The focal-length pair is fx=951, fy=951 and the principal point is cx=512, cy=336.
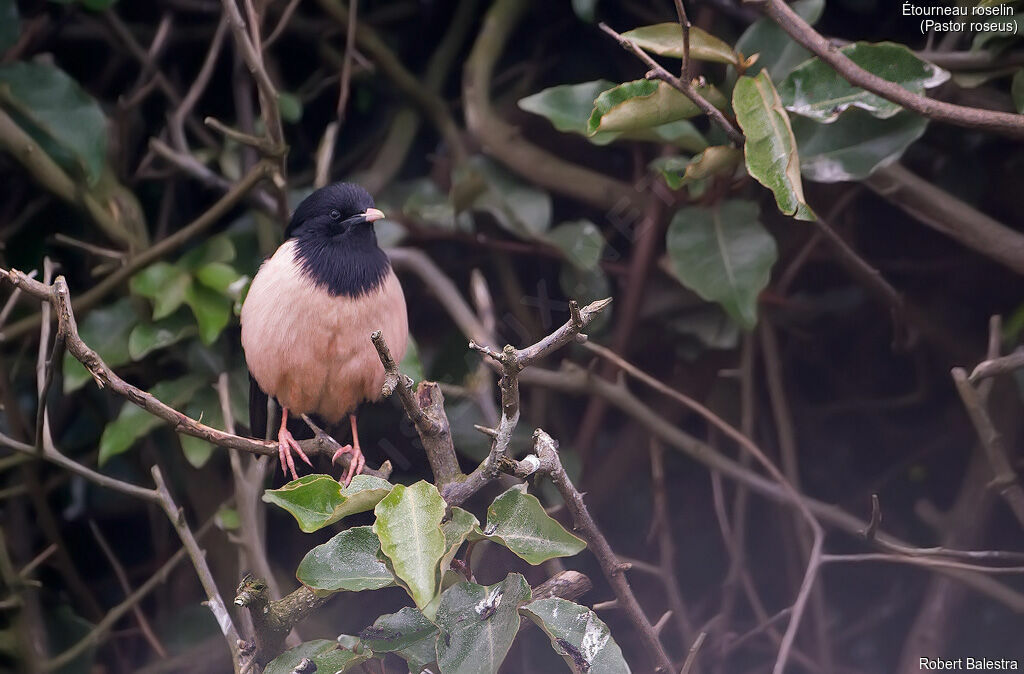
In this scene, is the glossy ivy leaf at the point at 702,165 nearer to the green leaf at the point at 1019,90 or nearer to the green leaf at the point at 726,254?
the green leaf at the point at 726,254

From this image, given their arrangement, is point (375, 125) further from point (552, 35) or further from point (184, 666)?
point (184, 666)

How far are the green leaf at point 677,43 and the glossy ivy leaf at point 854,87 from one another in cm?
13

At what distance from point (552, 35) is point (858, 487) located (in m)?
1.37

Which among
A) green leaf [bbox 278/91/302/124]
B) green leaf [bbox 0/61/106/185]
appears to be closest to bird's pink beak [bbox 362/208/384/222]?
green leaf [bbox 278/91/302/124]

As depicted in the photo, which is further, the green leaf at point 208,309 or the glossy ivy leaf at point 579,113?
the green leaf at point 208,309

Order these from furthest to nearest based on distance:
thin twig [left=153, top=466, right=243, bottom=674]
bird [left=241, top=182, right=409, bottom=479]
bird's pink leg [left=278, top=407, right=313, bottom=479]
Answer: bird's pink leg [left=278, top=407, right=313, bottom=479] → bird [left=241, top=182, right=409, bottom=479] → thin twig [left=153, top=466, right=243, bottom=674]

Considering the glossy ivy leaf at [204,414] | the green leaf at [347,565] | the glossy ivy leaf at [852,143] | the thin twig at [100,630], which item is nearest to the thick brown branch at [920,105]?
the glossy ivy leaf at [852,143]

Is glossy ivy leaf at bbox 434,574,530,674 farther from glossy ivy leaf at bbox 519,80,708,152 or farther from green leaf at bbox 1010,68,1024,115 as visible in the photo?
green leaf at bbox 1010,68,1024,115

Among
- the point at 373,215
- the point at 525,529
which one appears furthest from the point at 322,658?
the point at 373,215

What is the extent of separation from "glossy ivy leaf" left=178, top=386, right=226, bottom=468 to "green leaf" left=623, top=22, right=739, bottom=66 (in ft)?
3.90

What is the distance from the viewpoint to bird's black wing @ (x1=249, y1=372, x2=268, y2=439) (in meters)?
2.00

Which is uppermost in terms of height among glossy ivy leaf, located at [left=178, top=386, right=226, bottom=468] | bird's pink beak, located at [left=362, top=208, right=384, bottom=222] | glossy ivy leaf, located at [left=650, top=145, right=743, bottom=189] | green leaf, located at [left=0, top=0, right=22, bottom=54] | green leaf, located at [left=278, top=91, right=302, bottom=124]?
green leaf, located at [left=0, top=0, right=22, bottom=54]

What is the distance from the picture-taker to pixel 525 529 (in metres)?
1.32

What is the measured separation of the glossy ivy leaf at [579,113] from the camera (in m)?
1.89
